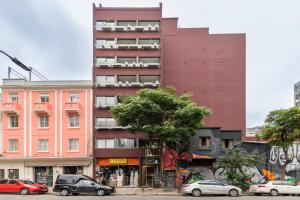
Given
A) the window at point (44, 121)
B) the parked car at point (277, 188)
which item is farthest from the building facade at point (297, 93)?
the window at point (44, 121)

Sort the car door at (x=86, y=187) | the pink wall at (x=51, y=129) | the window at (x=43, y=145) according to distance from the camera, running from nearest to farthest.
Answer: the car door at (x=86, y=187) < the pink wall at (x=51, y=129) < the window at (x=43, y=145)

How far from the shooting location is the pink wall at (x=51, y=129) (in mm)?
38656

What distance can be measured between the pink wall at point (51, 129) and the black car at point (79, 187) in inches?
395

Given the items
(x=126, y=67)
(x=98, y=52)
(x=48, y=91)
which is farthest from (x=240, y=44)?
(x=48, y=91)

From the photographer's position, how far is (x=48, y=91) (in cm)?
3956

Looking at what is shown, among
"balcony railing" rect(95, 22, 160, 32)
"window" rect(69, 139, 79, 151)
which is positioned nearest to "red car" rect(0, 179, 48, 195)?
"window" rect(69, 139, 79, 151)

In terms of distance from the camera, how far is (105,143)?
3972 centimetres

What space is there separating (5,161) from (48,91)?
9.79 m

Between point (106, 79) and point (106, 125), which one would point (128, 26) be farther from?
point (106, 125)

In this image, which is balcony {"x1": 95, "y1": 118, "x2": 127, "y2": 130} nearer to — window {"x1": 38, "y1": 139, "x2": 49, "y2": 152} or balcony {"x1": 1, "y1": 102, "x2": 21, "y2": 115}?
window {"x1": 38, "y1": 139, "x2": 49, "y2": 152}

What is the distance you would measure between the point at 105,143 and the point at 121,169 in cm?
379

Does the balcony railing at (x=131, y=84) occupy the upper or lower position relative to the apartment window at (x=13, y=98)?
upper

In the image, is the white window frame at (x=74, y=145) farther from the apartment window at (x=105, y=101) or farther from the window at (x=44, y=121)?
the apartment window at (x=105, y=101)

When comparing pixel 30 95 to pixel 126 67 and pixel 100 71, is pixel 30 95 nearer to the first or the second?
pixel 100 71
